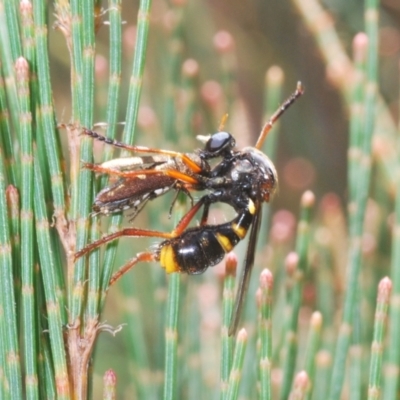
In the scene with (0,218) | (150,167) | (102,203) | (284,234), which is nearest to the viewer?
(0,218)

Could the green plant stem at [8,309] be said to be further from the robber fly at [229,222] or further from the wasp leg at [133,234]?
the robber fly at [229,222]

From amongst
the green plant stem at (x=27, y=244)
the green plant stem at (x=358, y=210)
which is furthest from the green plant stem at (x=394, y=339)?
the green plant stem at (x=27, y=244)

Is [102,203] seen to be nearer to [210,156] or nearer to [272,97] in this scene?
[210,156]

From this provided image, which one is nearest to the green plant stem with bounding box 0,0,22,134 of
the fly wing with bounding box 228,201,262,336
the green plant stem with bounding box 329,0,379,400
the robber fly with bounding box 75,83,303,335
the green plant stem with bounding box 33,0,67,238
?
the green plant stem with bounding box 33,0,67,238

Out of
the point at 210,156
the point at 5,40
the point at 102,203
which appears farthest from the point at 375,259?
the point at 5,40

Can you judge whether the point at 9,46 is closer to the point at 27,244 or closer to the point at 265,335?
the point at 27,244

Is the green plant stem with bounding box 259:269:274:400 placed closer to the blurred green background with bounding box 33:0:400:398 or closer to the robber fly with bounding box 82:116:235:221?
the robber fly with bounding box 82:116:235:221

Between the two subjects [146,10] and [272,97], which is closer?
[146,10]

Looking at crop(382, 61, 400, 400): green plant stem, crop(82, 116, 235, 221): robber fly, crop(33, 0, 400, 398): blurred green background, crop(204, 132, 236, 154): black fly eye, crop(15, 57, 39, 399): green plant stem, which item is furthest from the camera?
crop(33, 0, 400, 398): blurred green background
